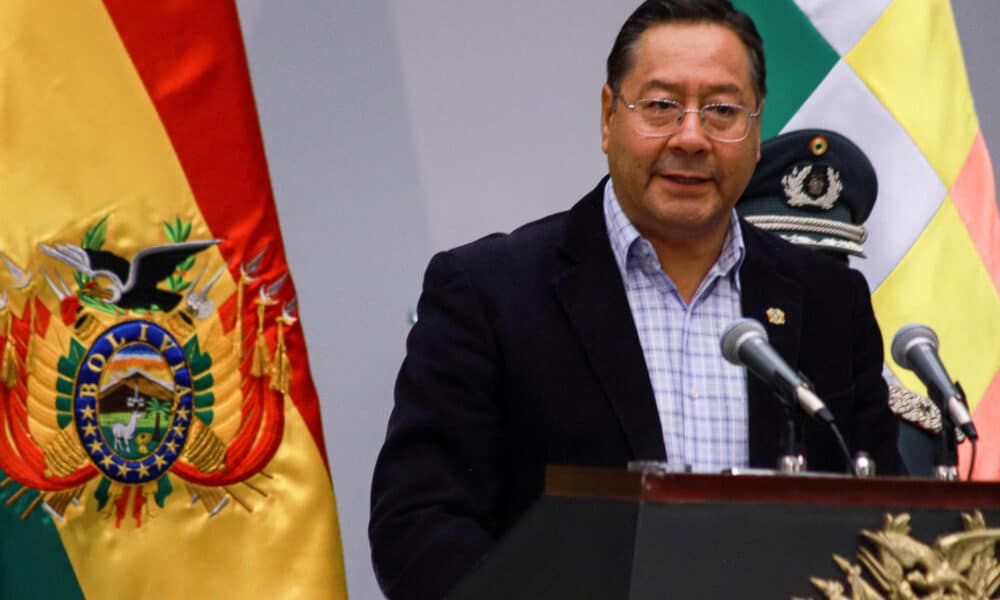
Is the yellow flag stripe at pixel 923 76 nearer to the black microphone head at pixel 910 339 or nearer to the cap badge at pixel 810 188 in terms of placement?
the cap badge at pixel 810 188

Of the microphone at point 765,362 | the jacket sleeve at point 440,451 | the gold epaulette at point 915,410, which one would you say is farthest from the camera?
the gold epaulette at point 915,410

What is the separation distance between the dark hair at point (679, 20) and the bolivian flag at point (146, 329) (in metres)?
0.72

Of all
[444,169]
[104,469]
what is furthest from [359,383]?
[104,469]

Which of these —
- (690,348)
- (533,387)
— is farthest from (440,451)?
(690,348)

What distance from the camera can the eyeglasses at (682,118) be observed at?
2084mm

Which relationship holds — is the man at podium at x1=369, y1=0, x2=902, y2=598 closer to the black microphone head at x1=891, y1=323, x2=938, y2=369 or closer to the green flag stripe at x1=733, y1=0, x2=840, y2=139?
the black microphone head at x1=891, y1=323, x2=938, y2=369

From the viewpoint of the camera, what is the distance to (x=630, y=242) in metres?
2.17

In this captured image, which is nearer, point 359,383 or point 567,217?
point 567,217

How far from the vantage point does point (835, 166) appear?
3.10 meters

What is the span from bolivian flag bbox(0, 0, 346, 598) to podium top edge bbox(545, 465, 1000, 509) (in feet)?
3.42

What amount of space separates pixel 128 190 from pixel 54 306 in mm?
243

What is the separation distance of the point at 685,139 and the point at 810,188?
1.03 m

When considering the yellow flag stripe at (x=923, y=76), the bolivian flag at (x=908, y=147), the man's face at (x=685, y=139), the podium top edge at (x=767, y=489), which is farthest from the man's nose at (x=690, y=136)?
the yellow flag stripe at (x=923, y=76)

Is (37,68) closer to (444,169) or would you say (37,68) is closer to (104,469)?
(104,469)
